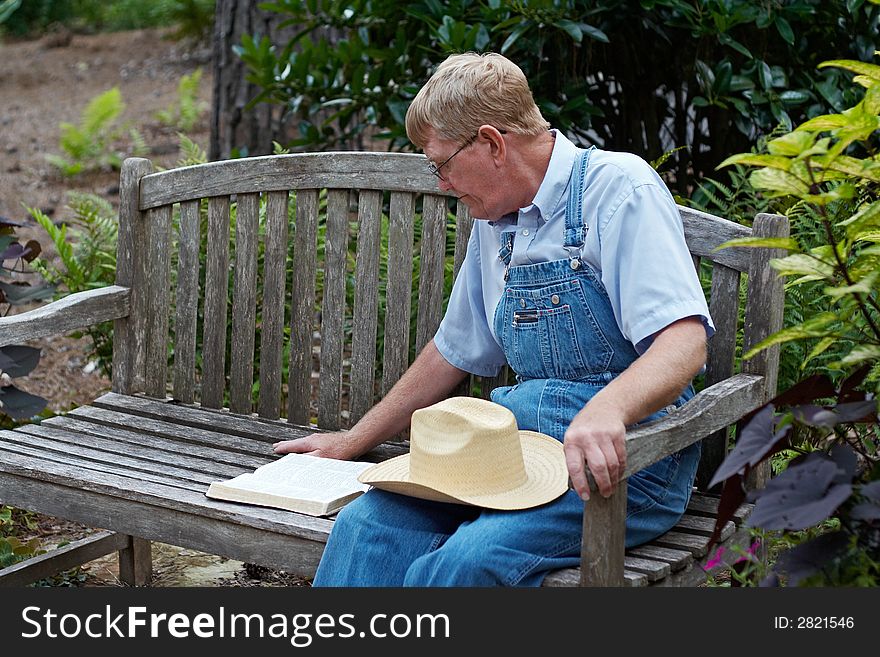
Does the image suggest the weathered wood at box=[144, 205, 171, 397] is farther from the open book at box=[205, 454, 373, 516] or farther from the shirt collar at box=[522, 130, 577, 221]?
the shirt collar at box=[522, 130, 577, 221]

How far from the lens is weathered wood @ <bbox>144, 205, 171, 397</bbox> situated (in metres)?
3.59

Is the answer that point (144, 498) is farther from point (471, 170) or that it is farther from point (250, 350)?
point (471, 170)

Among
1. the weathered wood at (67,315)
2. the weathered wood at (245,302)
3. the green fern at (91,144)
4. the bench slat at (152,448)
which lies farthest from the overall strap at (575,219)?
the green fern at (91,144)

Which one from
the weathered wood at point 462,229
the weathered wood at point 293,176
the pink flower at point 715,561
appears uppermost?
the weathered wood at point 293,176

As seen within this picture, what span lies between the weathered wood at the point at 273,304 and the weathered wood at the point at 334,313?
147 mm

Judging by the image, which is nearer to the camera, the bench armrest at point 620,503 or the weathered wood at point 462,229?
the bench armrest at point 620,503

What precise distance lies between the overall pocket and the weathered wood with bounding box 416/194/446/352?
1.88 feet

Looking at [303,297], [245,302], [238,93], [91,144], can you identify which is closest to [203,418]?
[245,302]

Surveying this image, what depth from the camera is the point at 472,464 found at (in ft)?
7.79

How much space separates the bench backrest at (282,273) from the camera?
129 inches

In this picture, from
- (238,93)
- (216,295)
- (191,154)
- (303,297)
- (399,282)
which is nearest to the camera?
(399,282)

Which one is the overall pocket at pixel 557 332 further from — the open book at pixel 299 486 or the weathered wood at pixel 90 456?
the weathered wood at pixel 90 456

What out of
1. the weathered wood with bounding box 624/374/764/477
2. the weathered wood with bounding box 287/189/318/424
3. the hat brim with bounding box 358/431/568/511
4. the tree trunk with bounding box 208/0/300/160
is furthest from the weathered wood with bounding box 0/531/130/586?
the tree trunk with bounding box 208/0/300/160

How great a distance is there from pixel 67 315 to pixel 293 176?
0.77m
